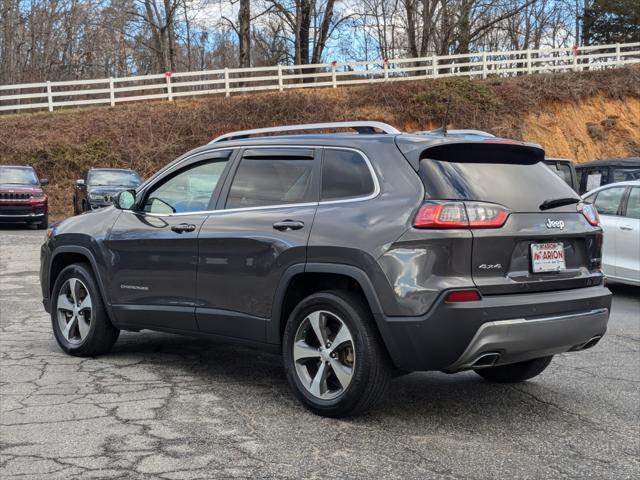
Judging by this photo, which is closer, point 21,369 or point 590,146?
point 21,369

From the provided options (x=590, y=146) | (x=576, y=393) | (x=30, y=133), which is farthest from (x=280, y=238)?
(x=590, y=146)

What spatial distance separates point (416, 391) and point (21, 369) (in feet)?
9.91

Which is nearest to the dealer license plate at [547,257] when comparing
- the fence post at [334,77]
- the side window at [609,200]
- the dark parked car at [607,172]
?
Result: the side window at [609,200]

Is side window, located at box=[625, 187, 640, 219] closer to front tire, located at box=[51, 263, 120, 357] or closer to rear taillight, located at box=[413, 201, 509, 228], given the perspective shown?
rear taillight, located at box=[413, 201, 509, 228]

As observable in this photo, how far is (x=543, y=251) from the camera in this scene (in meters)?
4.61

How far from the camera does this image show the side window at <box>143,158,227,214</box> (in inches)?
223

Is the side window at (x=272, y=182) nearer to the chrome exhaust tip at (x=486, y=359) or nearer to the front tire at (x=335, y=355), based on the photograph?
the front tire at (x=335, y=355)

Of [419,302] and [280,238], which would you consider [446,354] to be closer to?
[419,302]

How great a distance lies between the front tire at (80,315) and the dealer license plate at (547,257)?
3.49 m

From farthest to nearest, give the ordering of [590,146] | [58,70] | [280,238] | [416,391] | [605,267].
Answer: [58,70] → [590,146] → [605,267] → [416,391] → [280,238]

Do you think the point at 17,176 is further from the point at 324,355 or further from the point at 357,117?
the point at 324,355

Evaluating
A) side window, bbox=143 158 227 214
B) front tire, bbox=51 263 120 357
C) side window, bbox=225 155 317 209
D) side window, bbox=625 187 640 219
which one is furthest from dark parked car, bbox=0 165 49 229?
side window, bbox=225 155 317 209

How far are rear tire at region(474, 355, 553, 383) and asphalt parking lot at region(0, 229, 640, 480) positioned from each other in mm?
68

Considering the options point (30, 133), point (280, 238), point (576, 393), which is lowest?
point (576, 393)
